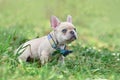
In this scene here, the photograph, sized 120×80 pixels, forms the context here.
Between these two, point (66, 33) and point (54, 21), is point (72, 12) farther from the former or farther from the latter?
point (66, 33)

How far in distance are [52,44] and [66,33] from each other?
319 millimetres

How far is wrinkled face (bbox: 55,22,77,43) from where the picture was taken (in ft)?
23.5

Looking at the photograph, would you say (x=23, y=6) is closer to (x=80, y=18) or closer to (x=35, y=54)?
(x=80, y=18)

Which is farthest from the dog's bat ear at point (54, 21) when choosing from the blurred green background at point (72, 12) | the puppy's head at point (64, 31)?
the blurred green background at point (72, 12)

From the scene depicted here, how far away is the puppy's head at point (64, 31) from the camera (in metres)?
7.18

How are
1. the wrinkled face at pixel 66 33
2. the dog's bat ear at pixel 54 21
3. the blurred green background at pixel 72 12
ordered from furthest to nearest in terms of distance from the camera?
the blurred green background at pixel 72 12, the dog's bat ear at pixel 54 21, the wrinkled face at pixel 66 33

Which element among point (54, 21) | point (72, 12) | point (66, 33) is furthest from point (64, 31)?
point (72, 12)

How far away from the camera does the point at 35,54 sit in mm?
7527

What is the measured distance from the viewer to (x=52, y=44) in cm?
739

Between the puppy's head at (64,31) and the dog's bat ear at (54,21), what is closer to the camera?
the puppy's head at (64,31)

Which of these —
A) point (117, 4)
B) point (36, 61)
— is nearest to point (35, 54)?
point (36, 61)

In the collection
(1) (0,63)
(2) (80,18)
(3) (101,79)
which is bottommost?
(3) (101,79)

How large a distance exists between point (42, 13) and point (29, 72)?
73.2 feet

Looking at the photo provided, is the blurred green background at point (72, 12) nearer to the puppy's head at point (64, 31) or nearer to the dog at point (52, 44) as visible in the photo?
the dog at point (52, 44)
